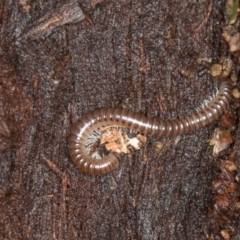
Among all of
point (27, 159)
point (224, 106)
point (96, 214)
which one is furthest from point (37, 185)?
point (224, 106)

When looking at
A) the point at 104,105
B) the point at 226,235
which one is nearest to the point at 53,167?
the point at 104,105

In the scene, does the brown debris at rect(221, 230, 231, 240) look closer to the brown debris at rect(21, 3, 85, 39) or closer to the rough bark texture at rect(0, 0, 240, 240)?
the rough bark texture at rect(0, 0, 240, 240)

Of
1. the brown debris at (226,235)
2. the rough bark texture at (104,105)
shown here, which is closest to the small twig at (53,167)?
the rough bark texture at (104,105)

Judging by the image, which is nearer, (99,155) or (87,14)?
(87,14)

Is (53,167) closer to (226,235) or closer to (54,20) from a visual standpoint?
(54,20)

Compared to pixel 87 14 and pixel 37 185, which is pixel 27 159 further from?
pixel 87 14

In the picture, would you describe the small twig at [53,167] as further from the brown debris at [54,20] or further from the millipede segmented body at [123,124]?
the brown debris at [54,20]

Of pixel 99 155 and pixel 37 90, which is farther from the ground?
pixel 37 90
